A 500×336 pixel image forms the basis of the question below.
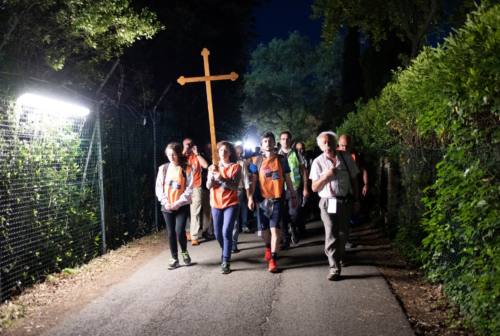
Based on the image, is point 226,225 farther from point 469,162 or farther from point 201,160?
point 469,162

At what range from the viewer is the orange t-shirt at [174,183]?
775 centimetres

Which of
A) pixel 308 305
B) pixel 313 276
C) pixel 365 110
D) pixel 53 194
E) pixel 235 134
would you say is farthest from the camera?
pixel 235 134

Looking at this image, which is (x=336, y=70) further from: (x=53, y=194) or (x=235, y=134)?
(x=53, y=194)

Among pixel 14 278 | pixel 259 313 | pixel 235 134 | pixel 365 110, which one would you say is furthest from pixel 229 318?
pixel 235 134

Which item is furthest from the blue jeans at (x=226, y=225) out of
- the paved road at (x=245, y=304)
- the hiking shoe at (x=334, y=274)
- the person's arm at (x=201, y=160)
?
the person's arm at (x=201, y=160)

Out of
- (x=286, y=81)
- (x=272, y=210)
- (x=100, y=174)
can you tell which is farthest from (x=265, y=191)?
(x=286, y=81)

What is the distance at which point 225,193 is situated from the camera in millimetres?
7383

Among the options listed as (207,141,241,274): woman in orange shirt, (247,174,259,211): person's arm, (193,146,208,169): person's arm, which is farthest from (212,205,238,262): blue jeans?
(193,146,208,169): person's arm

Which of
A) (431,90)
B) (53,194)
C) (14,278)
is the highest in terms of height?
(431,90)

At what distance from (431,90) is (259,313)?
3145 millimetres

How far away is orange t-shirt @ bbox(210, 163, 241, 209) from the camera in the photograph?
291 inches

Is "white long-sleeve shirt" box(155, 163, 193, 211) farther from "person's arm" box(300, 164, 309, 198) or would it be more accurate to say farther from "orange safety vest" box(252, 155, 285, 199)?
"person's arm" box(300, 164, 309, 198)

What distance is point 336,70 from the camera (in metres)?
74.7

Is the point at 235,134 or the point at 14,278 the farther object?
the point at 235,134
